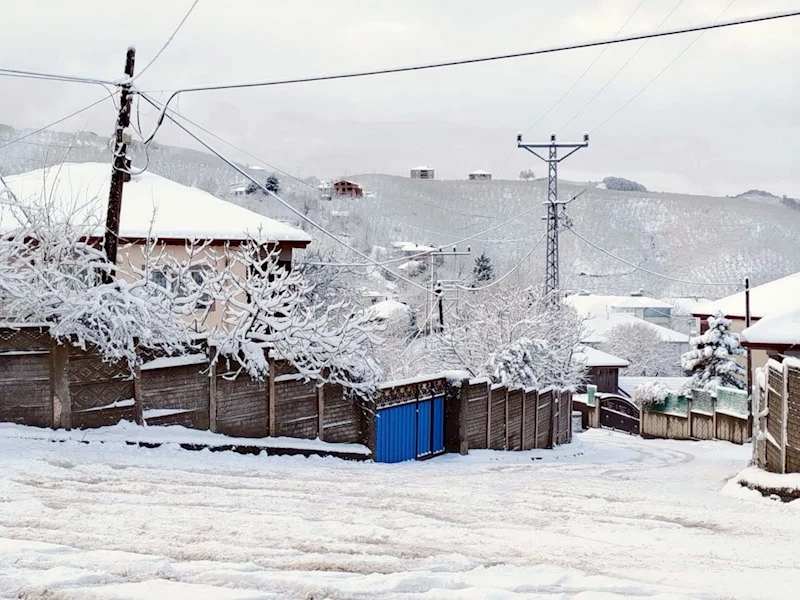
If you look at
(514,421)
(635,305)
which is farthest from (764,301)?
(635,305)

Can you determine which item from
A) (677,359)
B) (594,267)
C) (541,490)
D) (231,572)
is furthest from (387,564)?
(594,267)

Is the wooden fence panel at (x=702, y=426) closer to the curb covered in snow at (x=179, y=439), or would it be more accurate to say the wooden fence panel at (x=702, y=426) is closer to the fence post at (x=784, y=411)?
the curb covered in snow at (x=179, y=439)

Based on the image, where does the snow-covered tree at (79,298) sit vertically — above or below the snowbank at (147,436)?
above

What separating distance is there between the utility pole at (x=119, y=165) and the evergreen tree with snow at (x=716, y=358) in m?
28.8

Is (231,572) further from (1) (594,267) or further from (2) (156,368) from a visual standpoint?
(1) (594,267)

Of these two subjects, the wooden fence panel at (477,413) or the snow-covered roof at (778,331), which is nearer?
the wooden fence panel at (477,413)

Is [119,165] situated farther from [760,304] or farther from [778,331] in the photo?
[760,304]

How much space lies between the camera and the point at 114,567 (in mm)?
5969

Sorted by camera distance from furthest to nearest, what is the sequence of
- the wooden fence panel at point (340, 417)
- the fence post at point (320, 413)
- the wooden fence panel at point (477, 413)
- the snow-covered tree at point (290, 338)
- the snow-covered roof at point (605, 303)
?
the snow-covered roof at point (605, 303)
the wooden fence panel at point (477, 413)
the wooden fence panel at point (340, 417)
the fence post at point (320, 413)
the snow-covered tree at point (290, 338)

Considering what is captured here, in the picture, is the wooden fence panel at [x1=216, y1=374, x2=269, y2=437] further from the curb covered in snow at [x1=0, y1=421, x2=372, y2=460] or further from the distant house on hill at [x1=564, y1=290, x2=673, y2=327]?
the distant house on hill at [x1=564, y1=290, x2=673, y2=327]

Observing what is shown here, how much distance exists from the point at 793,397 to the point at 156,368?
357 inches

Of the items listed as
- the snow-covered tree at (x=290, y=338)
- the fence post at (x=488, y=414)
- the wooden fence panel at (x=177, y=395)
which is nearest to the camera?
the wooden fence panel at (x=177, y=395)

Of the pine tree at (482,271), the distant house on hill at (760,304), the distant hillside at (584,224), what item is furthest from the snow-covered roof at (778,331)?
the distant hillside at (584,224)

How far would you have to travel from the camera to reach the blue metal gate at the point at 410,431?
1709 centimetres
